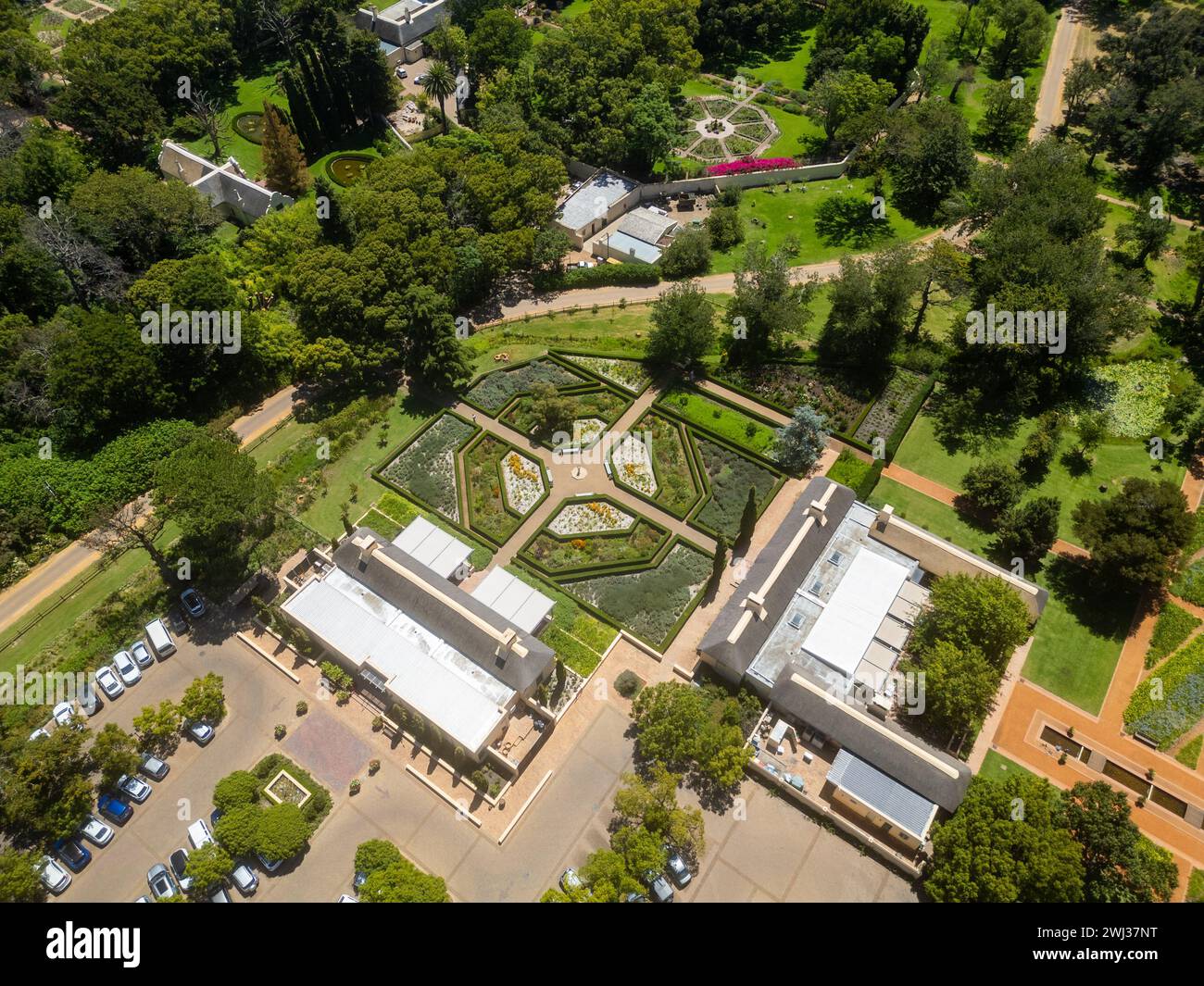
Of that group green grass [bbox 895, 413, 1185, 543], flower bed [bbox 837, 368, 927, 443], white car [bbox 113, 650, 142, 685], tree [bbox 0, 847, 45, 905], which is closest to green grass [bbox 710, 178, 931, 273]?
flower bed [bbox 837, 368, 927, 443]

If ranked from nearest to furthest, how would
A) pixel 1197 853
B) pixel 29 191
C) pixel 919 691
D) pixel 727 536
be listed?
pixel 1197 853 < pixel 919 691 < pixel 727 536 < pixel 29 191

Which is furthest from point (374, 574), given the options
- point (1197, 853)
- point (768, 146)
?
point (768, 146)

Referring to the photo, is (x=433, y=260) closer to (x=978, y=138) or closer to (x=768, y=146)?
(x=768, y=146)

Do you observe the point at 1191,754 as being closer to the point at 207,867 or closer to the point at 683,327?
the point at 683,327

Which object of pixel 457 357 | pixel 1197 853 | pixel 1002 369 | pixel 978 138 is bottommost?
pixel 1197 853

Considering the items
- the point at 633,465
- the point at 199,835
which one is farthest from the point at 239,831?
the point at 633,465

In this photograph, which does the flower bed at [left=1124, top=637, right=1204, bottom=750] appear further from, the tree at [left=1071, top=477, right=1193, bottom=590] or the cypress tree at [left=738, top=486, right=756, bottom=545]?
the cypress tree at [left=738, top=486, right=756, bottom=545]
